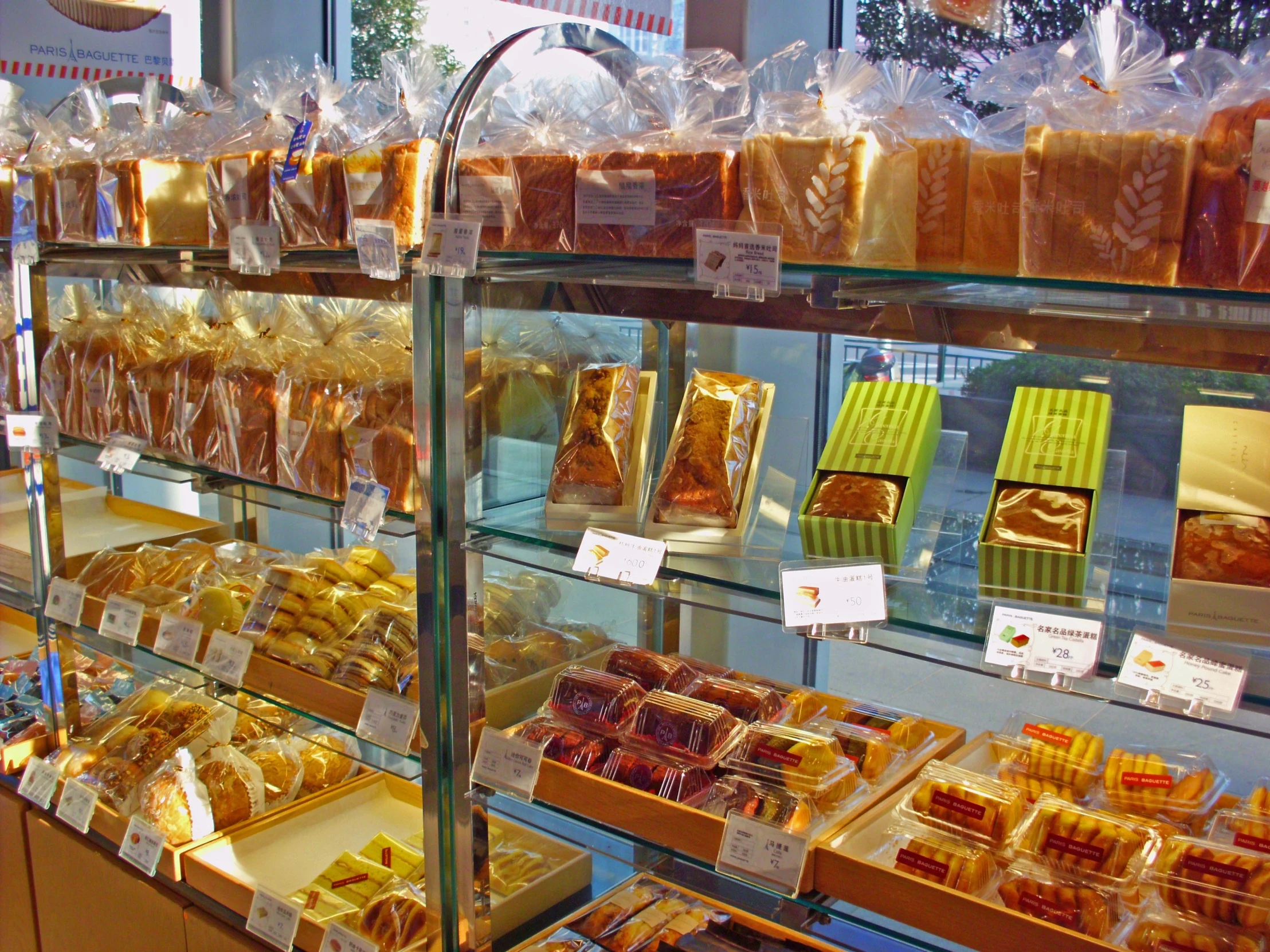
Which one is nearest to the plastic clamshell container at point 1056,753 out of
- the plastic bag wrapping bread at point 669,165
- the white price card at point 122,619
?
the plastic bag wrapping bread at point 669,165

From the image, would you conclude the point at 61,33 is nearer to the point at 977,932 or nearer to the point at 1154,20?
the point at 1154,20

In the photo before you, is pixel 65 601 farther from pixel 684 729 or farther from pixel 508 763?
pixel 684 729

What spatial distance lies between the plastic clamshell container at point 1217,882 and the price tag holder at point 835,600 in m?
0.41

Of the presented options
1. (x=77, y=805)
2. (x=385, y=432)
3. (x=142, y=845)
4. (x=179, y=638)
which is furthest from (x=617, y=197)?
(x=77, y=805)

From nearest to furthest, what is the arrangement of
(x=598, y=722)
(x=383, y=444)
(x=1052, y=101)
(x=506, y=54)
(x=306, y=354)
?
(x=1052, y=101) < (x=506, y=54) < (x=598, y=722) < (x=383, y=444) < (x=306, y=354)

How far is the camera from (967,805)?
4.26 ft

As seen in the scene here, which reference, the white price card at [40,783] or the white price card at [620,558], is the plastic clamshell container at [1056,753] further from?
the white price card at [40,783]

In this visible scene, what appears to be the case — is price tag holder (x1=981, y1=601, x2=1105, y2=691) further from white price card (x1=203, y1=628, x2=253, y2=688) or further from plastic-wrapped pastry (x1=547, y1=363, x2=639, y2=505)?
white price card (x1=203, y1=628, x2=253, y2=688)

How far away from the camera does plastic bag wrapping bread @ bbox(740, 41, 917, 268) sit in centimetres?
112

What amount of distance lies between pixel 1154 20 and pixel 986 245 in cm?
88

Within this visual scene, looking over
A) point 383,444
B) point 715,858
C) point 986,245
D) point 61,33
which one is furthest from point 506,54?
Answer: point 61,33

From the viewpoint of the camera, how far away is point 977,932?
1.15m

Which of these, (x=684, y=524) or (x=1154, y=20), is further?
(x=1154, y=20)

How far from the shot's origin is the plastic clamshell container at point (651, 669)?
66.6 inches
